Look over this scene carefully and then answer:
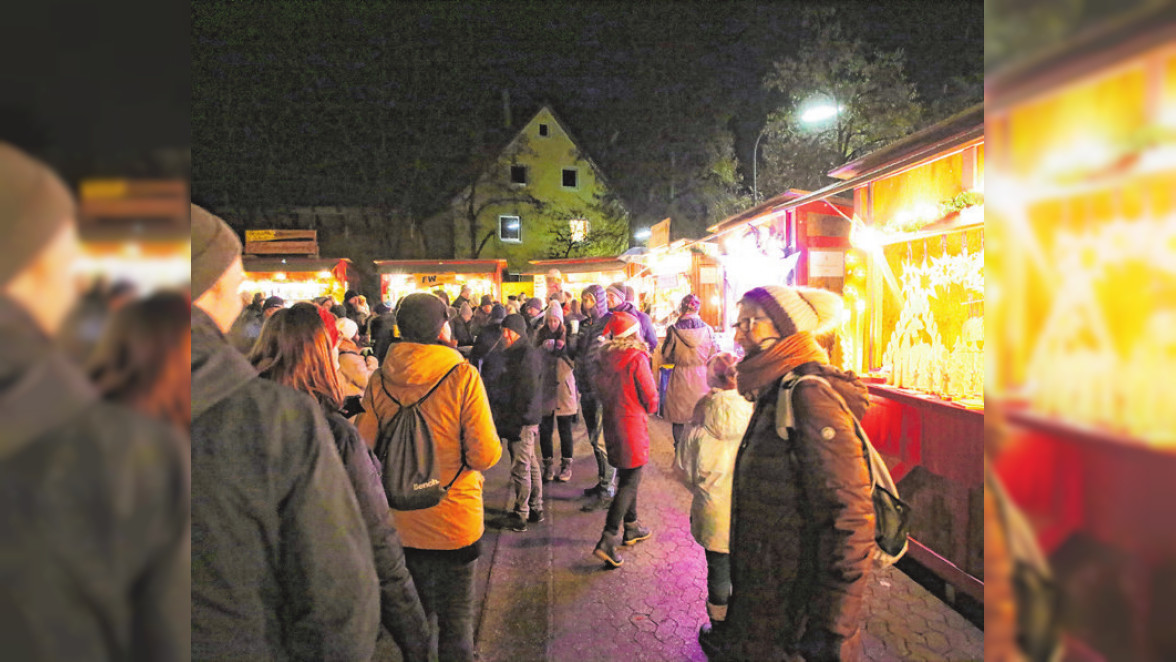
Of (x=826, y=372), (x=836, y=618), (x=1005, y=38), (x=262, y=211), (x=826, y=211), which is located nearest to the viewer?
(x=1005, y=38)

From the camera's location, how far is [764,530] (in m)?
2.34

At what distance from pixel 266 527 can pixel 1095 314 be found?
1655 millimetres

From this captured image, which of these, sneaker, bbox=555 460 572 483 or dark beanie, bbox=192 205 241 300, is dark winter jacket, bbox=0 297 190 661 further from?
sneaker, bbox=555 460 572 483

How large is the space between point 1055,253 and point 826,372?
5.30ft

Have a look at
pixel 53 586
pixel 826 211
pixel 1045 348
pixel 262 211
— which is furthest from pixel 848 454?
pixel 262 211

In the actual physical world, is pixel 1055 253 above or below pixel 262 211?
below

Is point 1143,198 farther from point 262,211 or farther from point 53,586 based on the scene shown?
point 262,211

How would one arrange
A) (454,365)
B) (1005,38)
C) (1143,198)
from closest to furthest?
(1143,198) → (1005,38) → (454,365)

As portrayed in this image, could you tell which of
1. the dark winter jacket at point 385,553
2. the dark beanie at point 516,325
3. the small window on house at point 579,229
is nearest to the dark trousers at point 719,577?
the dark winter jacket at point 385,553

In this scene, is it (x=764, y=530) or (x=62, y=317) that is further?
(x=764, y=530)

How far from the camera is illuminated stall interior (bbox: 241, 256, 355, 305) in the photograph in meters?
23.3

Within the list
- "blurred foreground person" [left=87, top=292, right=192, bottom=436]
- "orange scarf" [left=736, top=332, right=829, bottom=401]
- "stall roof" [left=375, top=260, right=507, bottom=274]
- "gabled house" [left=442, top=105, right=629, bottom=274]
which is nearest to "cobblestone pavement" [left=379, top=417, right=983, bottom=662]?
"orange scarf" [left=736, top=332, right=829, bottom=401]

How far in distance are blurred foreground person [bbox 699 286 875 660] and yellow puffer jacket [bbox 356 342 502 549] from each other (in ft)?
4.21

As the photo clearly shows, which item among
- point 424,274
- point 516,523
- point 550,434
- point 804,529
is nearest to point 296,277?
point 424,274
